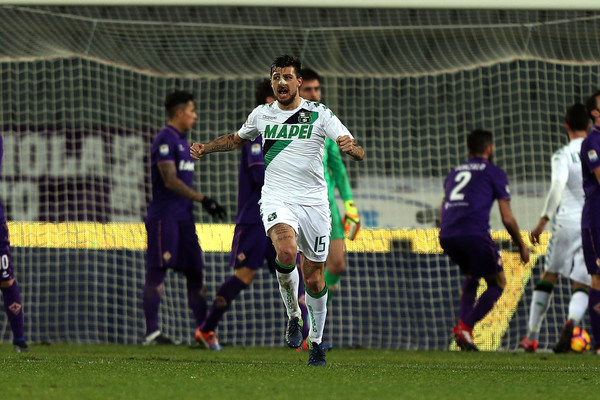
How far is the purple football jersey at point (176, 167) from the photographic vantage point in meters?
9.02

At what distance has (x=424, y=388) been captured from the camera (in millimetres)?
4695

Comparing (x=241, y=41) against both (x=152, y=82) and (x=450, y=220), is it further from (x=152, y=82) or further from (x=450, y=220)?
(x=450, y=220)

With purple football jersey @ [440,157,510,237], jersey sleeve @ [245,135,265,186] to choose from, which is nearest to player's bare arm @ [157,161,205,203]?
jersey sleeve @ [245,135,265,186]

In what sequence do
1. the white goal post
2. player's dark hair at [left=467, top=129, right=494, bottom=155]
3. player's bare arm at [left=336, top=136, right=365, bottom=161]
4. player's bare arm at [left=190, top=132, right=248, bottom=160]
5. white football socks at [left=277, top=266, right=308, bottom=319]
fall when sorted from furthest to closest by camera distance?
the white goal post < player's dark hair at [left=467, top=129, right=494, bottom=155] < player's bare arm at [left=190, top=132, right=248, bottom=160] < white football socks at [left=277, top=266, right=308, bottom=319] < player's bare arm at [left=336, top=136, right=365, bottom=161]

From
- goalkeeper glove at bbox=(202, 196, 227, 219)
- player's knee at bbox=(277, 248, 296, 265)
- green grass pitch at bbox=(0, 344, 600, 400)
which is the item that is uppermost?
goalkeeper glove at bbox=(202, 196, 227, 219)

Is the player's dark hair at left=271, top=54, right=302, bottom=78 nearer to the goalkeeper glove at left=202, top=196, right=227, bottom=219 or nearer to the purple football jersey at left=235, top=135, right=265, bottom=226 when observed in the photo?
the purple football jersey at left=235, top=135, right=265, bottom=226

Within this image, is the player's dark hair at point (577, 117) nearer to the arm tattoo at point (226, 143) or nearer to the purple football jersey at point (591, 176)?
the purple football jersey at point (591, 176)

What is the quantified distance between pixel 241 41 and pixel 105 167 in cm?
226

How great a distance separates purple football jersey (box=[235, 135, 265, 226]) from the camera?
27.2 feet

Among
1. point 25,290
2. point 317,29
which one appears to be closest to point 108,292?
point 25,290

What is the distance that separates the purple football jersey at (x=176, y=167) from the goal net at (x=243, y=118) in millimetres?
1233

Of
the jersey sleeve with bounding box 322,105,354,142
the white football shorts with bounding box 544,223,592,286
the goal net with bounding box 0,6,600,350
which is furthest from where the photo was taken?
the goal net with bounding box 0,6,600,350

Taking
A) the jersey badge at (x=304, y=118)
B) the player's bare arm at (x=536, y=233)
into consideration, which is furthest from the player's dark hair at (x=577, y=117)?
the jersey badge at (x=304, y=118)

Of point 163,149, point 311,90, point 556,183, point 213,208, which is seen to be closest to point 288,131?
point 311,90
